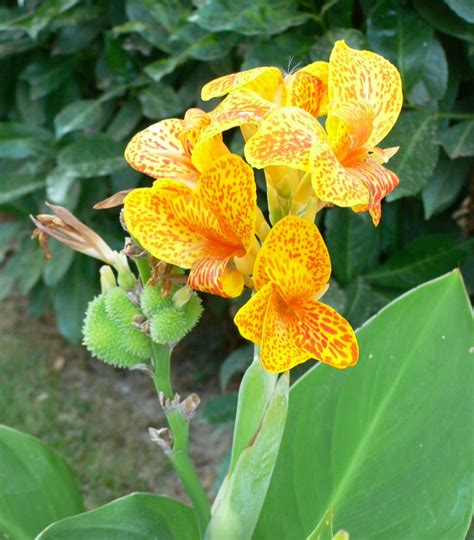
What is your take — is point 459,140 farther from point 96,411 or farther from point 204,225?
point 96,411

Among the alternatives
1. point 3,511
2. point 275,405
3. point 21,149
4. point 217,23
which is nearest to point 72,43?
point 21,149

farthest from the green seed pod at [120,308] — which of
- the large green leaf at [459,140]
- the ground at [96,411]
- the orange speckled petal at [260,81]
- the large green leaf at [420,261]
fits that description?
the ground at [96,411]

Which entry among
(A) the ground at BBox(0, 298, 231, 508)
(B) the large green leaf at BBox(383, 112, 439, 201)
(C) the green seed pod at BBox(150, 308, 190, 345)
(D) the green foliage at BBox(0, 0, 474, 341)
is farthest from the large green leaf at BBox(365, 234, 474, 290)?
(C) the green seed pod at BBox(150, 308, 190, 345)

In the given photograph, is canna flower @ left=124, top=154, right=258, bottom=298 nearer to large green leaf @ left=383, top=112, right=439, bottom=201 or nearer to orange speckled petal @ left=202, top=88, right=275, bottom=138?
orange speckled petal @ left=202, top=88, right=275, bottom=138

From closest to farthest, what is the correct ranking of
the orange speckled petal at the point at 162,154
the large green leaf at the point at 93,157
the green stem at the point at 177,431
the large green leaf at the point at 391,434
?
the orange speckled petal at the point at 162,154 < the green stem at the point at 177,431 < the large green leaf at the point at 391,434 < the large green leaf at the point at 93,157

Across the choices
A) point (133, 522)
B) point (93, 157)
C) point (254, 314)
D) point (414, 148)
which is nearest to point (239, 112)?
point (254, 314)

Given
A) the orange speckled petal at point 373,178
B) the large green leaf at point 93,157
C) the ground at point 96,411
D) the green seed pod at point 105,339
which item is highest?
the orange speckled petal at point 373,178

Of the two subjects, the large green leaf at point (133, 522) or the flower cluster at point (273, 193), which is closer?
the flower cluster at point (273, 193)

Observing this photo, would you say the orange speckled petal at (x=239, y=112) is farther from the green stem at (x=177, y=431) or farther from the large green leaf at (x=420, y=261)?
the large green leaf at (x=420, y=261)

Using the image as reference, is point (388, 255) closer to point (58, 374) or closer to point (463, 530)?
point (463, 530)
